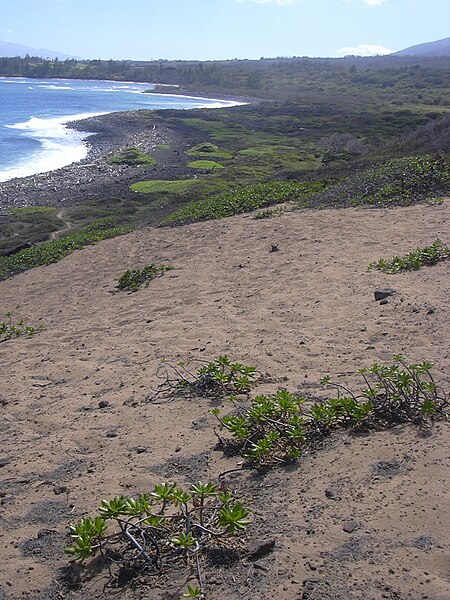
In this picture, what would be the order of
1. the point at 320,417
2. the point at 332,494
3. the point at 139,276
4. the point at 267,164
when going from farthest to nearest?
the point at 267,164, the point at 139,276, the point at 320,417, the point at 332,494

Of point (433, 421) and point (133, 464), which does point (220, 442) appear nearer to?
point (133, 464)

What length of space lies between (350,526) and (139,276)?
7.97 metres

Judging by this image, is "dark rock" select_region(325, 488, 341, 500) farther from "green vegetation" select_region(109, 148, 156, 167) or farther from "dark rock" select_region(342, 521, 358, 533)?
"green vegetation" select_region(109, 148, 156, 167)

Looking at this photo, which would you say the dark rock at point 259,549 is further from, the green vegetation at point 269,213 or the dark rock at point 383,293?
the green vegetation at point 269,213

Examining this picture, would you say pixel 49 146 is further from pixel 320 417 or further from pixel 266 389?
pixel 320 417

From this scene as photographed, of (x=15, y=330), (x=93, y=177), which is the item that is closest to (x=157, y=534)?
(x=15, y=330)

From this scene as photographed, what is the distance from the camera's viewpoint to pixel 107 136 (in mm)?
50188

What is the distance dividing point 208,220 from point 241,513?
11.9 m

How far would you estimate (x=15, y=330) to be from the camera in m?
9.48

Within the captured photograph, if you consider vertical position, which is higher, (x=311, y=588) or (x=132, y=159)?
(x=311, y=588)

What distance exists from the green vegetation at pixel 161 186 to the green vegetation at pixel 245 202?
371 inches

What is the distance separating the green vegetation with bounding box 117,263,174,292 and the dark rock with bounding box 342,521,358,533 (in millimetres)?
7390

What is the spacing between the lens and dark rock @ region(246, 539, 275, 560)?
10.3ft

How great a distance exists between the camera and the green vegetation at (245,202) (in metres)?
14.9
